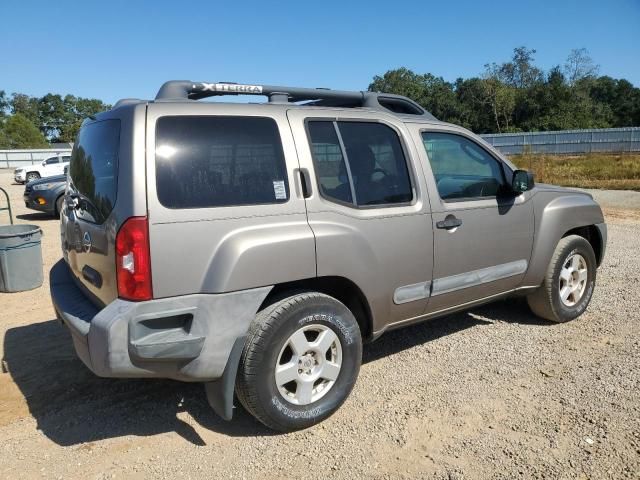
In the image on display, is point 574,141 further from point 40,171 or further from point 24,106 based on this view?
point 24,106

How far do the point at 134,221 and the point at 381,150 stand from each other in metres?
1.77

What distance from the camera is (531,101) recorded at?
58.8 meters

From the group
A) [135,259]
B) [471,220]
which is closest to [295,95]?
[471,220]

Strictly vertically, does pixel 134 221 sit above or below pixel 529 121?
below

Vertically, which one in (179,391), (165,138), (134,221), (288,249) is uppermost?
(165,138)

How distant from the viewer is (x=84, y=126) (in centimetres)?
351

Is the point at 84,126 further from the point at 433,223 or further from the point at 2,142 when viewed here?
the point at 2,142

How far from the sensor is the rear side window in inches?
106

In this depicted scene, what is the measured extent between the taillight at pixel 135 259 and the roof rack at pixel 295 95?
934mm

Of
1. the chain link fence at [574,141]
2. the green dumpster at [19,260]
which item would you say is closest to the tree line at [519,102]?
the chain link fence at [574,141]

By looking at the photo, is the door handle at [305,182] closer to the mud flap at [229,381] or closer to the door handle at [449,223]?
the mud flap at [229,381]

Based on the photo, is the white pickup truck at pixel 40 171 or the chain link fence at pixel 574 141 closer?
the white pickup truck at pixel 40 171

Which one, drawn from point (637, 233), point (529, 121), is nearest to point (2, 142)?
point (529, 121)

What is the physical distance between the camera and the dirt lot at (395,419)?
278cm
